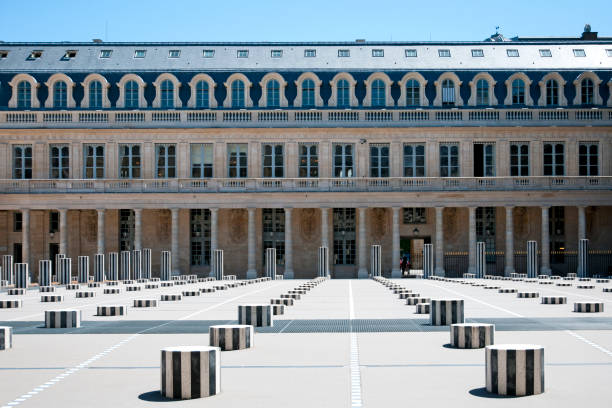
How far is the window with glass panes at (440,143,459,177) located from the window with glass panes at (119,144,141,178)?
79.8ft

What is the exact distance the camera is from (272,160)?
Result: 7450 cm

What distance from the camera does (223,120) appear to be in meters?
73.9

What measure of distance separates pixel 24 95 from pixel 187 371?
6630cm

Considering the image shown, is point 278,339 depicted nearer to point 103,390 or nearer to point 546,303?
point 103,390

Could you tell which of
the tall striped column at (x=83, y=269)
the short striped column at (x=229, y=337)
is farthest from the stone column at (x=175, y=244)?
the short striped column at (x=229, y=337)

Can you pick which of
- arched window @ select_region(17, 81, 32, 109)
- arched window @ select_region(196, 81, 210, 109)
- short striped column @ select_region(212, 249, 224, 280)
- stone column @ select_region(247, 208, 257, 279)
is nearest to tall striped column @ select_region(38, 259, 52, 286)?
short striped column @ select_region(212, 249, 224, 280)

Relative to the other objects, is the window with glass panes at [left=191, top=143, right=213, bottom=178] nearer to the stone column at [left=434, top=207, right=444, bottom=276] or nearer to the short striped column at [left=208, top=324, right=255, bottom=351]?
the stone column at [left=434, top=207, right=444, bottom=276]

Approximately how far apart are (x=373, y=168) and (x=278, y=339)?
177 ft

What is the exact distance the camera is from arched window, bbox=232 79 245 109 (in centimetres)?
7538

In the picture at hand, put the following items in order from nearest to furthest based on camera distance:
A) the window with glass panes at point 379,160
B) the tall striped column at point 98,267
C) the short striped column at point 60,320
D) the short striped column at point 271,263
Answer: the short striped column at point 60,320, the tall striped column at point 98,267, the short striped column at point 271,263, the window with glass panes at point 379,160

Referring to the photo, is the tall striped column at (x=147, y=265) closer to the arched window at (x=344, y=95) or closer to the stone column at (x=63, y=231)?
the stone column at (x=63, y=231)

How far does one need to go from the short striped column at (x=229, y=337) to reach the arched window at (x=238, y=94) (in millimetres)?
57172

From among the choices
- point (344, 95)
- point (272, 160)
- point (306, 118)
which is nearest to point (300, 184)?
point (272, 160)

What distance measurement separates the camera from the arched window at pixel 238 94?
75.4 meters
